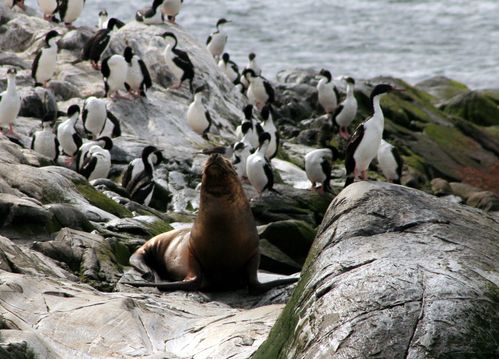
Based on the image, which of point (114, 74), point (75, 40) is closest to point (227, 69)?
point (75, 40)

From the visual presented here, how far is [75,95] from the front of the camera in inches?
914

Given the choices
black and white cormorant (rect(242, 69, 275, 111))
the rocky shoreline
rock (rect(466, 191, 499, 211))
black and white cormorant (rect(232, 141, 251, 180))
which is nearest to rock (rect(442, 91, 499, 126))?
the rocky shoreline

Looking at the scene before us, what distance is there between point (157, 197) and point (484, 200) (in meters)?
7.49

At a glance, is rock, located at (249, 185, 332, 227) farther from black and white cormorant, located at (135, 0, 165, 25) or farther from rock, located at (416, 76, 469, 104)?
rock, located at (416, 76, 469, 104)

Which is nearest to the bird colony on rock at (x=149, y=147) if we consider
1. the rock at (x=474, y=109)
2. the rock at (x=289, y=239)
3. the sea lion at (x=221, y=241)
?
the rock at (x=474, y=109)

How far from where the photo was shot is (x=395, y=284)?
16.4ft

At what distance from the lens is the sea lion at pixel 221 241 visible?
337 inches

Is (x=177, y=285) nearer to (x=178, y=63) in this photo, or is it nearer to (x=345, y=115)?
(x=178, y=63)

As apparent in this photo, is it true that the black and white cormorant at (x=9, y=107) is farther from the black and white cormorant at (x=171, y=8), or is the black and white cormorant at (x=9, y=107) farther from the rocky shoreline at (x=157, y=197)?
the black and white cormorant at (x=171, y=8)

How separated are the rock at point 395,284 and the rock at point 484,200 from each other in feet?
53.0

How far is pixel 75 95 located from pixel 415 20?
31.6 meters

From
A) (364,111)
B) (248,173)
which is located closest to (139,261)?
(248,173)

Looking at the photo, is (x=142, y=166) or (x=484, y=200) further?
(x=484, y=200)

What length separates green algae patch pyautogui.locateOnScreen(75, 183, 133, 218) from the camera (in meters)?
12.4
